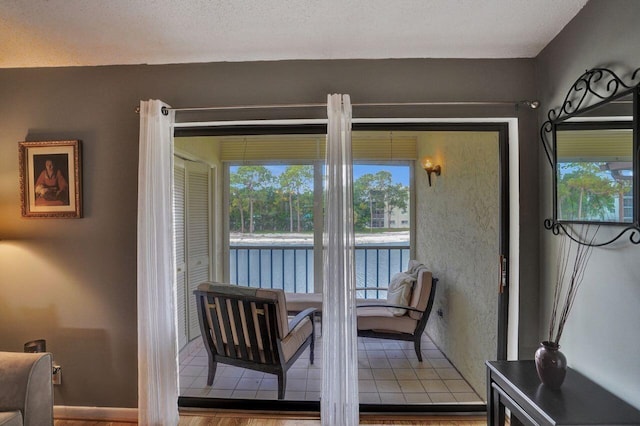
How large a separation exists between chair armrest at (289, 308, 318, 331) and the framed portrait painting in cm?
162

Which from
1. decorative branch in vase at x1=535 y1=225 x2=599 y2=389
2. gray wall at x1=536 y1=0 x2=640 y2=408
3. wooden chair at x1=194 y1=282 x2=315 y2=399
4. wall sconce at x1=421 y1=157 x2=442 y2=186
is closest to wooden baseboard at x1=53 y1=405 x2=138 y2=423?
wooden chair at x1=194 y1=282 x2=315 y2=399

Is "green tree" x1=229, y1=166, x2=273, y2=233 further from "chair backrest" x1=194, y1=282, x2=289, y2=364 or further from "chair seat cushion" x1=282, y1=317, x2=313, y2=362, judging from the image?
"chair seat cushion" x1=282, y1=317, x2=313, y2=362

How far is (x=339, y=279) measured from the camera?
1905 millimetres

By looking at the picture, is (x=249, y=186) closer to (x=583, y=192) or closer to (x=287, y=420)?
(x=287, y=420)

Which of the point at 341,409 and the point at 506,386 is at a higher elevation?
the point at 506,386

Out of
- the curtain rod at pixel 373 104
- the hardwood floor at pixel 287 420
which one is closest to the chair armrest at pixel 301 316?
the hardwood floor at pixel 287 420

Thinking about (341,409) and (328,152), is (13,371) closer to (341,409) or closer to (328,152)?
(341,409)

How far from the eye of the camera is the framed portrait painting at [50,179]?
2113 millimetres

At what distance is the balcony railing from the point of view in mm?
2689

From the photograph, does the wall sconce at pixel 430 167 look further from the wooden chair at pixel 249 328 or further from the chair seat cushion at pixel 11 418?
the chair seat cushion at pixel 11 418

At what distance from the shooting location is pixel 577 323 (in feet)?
5.47

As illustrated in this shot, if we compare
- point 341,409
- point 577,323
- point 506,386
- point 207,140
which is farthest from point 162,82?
point 577,323

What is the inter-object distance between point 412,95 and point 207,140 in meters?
1.68

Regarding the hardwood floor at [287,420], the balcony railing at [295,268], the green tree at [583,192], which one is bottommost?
the hardwood floor at [287,420]
